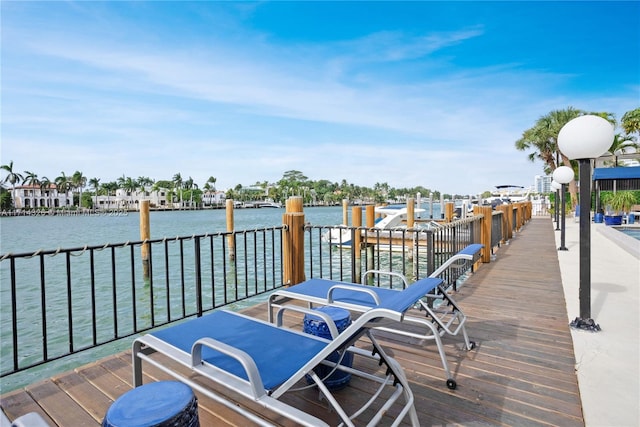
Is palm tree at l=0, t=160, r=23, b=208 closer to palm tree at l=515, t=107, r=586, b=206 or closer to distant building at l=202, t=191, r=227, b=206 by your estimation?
distant building at l=202, t=191, r=227, b=206

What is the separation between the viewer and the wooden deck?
78.7 inches

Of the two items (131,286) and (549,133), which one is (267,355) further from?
(549,133)

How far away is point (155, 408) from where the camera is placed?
1212mm

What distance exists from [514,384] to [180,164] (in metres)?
91.6

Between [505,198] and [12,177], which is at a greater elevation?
[12,177]

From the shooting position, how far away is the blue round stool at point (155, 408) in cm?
115

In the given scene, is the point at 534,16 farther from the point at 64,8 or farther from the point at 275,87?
the point at 64,8

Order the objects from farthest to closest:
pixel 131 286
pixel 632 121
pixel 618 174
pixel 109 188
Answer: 1. pixel 109 188
2. pixel 632 121
3. pixel 618 174
4. pixel 131 286

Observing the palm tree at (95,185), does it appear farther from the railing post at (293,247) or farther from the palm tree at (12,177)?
the railing post at (293,247)

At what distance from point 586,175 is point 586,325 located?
146 centimetres

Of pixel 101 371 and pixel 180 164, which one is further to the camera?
pixel 180 164

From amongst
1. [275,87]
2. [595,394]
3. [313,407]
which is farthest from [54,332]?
[275,87]

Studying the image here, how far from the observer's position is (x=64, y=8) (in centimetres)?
699

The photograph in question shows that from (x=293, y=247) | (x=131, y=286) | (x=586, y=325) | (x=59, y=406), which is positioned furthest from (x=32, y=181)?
(x=586, y=325)
